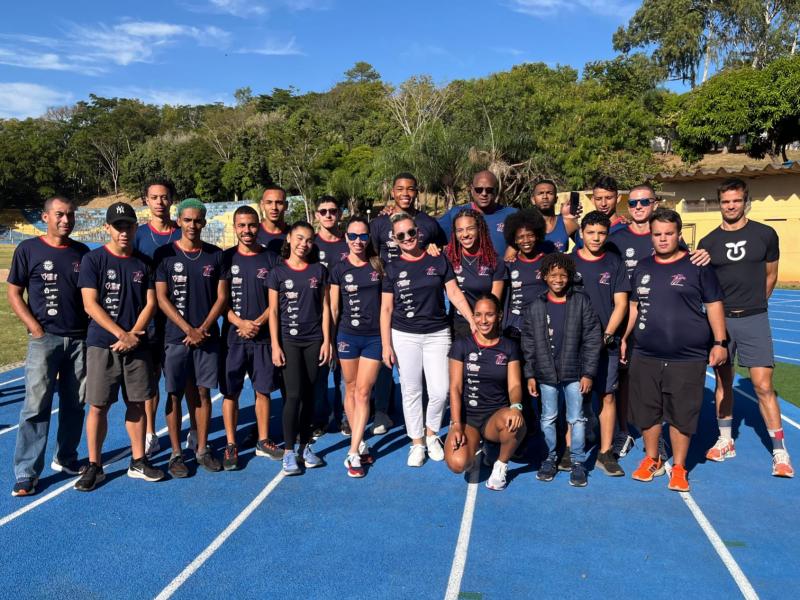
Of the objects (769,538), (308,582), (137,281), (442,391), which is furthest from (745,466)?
(137,281)

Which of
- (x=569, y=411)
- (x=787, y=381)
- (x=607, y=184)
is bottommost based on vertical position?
(x=787, y=381)

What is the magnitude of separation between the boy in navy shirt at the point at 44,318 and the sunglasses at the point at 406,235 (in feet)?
7.81

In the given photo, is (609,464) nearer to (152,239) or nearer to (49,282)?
(152,239)

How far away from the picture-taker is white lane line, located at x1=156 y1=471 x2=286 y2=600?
138 inches

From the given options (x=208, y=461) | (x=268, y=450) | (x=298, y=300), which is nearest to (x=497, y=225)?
(x=298, y=300)

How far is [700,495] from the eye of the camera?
4715mm

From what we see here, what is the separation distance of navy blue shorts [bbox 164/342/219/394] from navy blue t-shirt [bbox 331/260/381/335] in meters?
1.10

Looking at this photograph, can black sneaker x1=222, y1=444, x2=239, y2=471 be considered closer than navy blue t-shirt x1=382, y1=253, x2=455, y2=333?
No

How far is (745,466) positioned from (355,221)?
12.6 ft

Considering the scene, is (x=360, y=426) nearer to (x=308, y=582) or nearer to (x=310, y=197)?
(x=308, y=582)

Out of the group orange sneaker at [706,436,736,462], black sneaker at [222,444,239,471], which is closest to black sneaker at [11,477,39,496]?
black sneaker at [222,444,239,471]

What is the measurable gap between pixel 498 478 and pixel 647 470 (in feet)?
3.96

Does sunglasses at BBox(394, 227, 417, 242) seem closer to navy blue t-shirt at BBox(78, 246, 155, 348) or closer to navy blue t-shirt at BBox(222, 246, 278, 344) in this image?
navy blue t-shirt at BBox(222, 246, 278, 344)

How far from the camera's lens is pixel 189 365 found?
5059 millimetres
